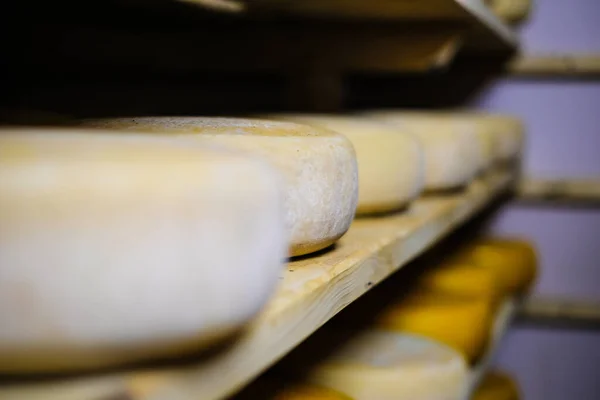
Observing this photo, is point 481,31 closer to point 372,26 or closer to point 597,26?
point 372,26

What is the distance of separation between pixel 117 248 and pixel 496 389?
1499 mm

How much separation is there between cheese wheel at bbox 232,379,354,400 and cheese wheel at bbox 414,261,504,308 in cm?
64

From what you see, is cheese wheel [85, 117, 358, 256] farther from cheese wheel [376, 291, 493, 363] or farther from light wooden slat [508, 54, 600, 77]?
light wooden slat [508, 54, 600, 77]

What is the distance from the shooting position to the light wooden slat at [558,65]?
2.38 m

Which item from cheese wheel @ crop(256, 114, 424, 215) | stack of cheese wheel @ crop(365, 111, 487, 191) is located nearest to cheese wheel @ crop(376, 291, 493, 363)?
stack of cheese wheel @ crop(365, 111, 487, 191)

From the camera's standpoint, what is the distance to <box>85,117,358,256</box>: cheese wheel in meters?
0.65

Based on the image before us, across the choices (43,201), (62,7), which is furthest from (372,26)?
(43,201)

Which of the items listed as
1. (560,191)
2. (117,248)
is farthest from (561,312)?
(117,248)

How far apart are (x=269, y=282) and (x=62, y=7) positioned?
92cm

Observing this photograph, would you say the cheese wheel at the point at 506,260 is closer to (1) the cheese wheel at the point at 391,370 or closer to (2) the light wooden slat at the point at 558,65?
(2) the light wooden slat at the point at 558,65

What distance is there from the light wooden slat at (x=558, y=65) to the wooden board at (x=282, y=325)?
5.20 feet

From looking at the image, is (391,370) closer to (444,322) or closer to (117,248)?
(444,322)

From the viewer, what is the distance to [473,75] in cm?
249

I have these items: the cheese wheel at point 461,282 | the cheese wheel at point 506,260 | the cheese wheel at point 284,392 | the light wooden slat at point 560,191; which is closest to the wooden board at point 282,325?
the cheese wheel at point 284,392
